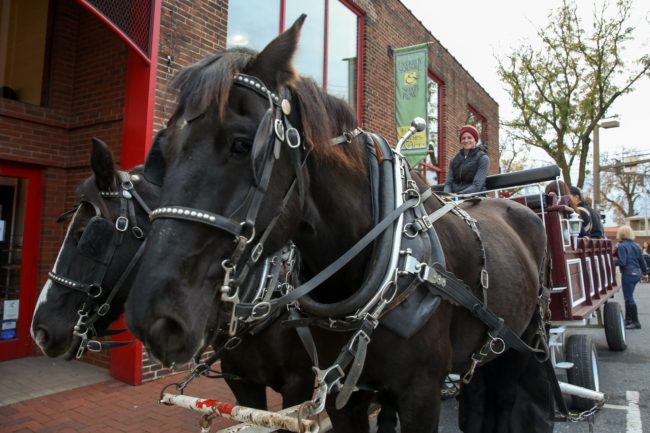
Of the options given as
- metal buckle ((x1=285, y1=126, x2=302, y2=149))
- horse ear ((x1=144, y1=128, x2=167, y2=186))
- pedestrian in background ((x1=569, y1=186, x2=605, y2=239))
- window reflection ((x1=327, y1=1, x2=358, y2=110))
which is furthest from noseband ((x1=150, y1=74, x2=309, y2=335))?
window reflection ((x1=327, y1=1, x2=358, y2=110))

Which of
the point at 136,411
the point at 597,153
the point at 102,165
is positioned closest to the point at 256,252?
the point at 102,165

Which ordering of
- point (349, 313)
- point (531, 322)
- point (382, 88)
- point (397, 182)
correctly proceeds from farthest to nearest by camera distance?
point (382, 88) < point (531, 322) < point (397, 182) < point (349, 313)

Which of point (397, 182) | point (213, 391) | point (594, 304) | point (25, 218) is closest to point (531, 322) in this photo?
point (397, 182)

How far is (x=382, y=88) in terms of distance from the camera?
32.4 ft

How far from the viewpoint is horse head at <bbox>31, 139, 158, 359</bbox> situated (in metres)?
2.72

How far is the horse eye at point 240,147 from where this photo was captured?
146 centimetres

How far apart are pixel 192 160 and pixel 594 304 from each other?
5.39 m

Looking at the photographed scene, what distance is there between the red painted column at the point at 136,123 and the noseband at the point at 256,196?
3.99m

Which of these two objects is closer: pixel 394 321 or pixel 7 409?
pixel 394 321

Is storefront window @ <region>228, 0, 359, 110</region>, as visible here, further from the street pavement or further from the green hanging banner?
the street pavement

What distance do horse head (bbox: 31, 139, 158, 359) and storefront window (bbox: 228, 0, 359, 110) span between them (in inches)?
174

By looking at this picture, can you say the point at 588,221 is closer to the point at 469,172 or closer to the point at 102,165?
the point at 469,172

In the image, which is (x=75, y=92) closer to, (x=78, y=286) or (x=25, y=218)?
(x=25, y=218)

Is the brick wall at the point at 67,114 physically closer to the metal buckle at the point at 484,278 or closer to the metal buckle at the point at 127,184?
the metal buckle at the point at 127,184
